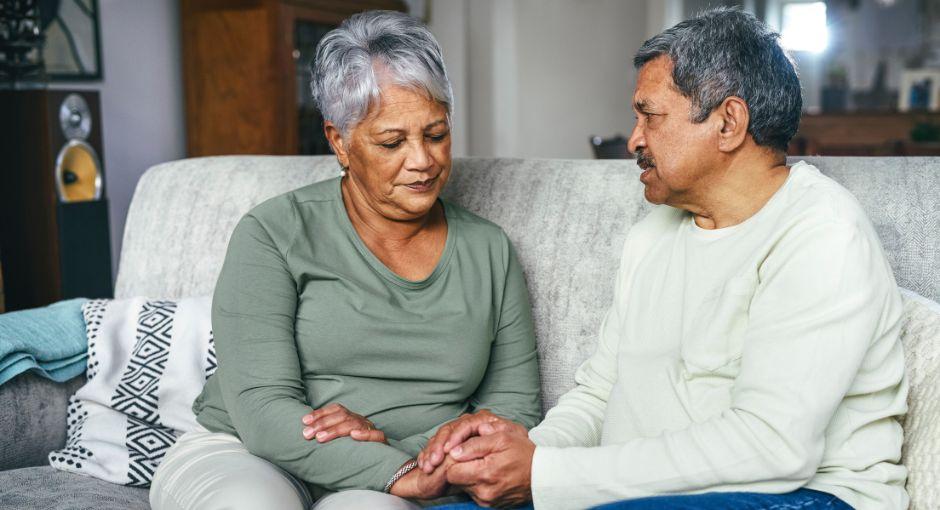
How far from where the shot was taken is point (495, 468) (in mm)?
1189

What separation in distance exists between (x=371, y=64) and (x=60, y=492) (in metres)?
0.90

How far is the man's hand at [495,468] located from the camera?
1.19m

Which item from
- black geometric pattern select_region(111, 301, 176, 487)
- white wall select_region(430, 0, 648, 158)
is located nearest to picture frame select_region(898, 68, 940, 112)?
white wall select_region(430, 0, 648, 158)

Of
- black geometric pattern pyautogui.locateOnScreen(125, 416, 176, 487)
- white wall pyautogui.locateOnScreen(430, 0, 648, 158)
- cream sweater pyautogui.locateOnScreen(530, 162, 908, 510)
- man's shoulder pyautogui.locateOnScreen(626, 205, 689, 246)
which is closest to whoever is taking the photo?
cream sweater pyautogui.locateOnScreen(530, 162, 908, 510)

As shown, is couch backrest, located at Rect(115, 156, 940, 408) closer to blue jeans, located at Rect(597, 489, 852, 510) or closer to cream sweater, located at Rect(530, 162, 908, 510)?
cream sweater, located at Rect(530, 162, 908, 510)

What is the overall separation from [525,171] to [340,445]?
0.72m

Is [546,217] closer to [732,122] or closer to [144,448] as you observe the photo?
[732,122]

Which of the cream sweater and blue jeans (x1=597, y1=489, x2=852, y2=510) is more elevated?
the cream sweater

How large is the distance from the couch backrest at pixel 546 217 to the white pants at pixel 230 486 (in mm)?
513

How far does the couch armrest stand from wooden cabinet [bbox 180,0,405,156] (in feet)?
7.77

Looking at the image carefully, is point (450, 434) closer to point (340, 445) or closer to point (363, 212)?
point (340, 445)

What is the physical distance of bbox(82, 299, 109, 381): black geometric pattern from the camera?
68.9 inches

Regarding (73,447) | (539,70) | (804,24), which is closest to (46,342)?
(73,447)

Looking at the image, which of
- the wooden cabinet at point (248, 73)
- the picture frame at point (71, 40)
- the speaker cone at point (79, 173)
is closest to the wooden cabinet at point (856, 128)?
the wooden cabinet at point (248, 73)
